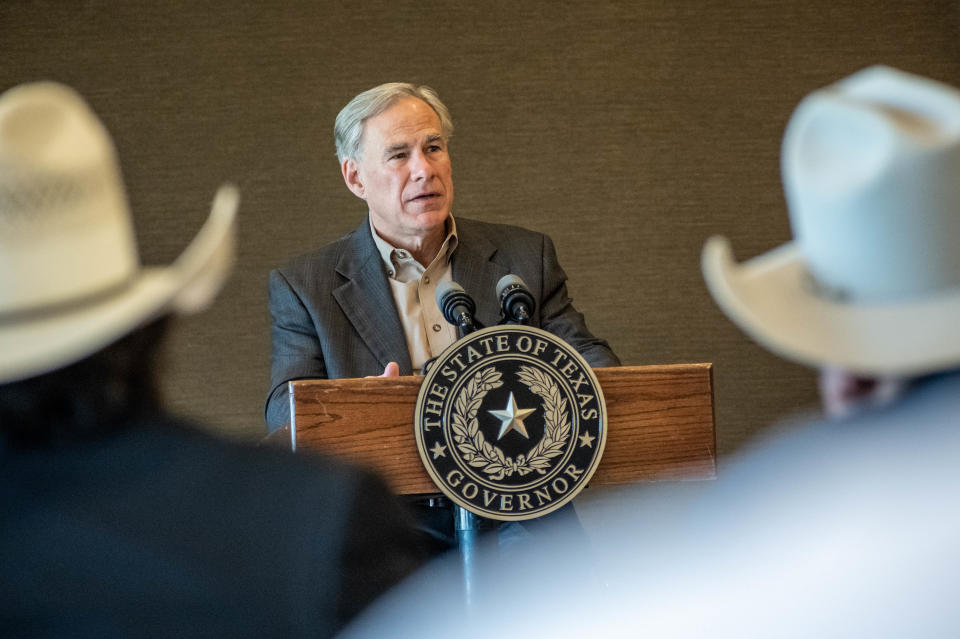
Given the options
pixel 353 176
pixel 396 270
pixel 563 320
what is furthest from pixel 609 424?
pixel 353 176

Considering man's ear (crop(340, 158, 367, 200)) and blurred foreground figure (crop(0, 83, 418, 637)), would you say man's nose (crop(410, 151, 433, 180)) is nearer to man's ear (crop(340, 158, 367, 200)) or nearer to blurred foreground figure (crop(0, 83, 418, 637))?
man's ear (crop(340, 158, 367, 200))

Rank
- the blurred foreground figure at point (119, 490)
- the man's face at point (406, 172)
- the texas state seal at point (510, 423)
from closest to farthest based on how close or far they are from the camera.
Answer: the blurred foreground figure at point (119, 490) < the texas state seal at point (510, 423) < the man's face at point (406, 172)

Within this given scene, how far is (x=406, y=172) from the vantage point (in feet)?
10.1

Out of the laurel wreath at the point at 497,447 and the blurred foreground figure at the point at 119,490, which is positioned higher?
the laurel wreath at the point at 497,447

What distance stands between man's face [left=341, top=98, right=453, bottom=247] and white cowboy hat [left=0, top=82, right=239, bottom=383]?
188cm

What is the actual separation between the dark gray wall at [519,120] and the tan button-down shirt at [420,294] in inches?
50.1

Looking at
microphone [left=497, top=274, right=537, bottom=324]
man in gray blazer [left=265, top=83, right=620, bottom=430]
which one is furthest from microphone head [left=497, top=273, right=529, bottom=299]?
man in gray blazer [left=265, top=83, right=620, bottom=430]

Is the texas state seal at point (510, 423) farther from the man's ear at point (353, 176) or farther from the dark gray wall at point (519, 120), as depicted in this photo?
the dark gray wall at point (519, 120)

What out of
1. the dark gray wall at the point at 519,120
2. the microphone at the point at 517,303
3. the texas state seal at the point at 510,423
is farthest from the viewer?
the dark gray wall at the point at 519,120

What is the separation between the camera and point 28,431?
995 mm

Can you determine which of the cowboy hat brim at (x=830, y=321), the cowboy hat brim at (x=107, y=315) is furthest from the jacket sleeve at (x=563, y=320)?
the cowboy hat brim at (x=830, y=321)

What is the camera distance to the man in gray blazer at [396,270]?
281 cm

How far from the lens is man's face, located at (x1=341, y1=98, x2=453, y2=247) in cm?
302

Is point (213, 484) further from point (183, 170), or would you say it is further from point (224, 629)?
point (183, 170)
